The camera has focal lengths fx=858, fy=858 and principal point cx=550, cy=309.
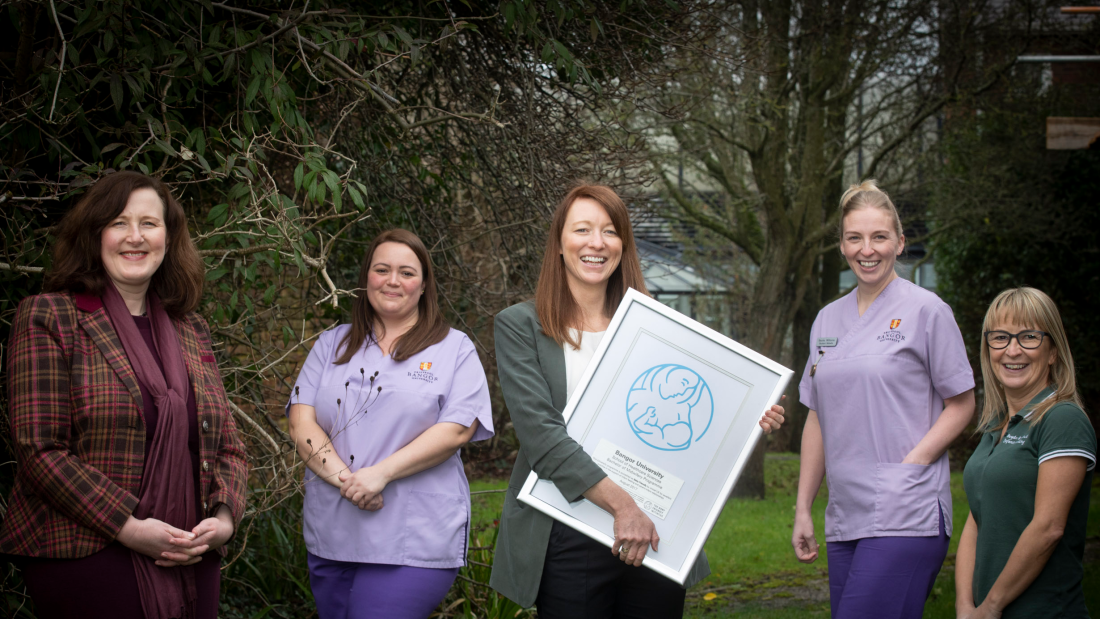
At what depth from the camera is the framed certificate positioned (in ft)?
8.95

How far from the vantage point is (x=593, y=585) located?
274 cm

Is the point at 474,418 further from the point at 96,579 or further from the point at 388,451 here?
the point at 96,579

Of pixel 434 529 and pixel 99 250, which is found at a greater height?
pixel 99 250

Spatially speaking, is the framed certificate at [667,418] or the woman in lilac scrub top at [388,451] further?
the woman in lilac scrub top at [388,451]

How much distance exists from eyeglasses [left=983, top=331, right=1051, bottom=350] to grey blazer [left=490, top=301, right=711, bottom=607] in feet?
4.14

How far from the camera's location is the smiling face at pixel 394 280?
3506 millimetres

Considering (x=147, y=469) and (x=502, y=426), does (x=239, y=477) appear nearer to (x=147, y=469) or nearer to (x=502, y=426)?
(x=147, y=469)

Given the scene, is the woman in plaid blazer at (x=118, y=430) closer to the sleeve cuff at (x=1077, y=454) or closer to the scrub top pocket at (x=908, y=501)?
the scrub top pocket at (x=908, y=501)

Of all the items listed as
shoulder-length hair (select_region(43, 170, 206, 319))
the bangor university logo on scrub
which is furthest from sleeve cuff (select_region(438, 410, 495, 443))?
shoulder-length hair (select_region(43, 170, 206, 319))

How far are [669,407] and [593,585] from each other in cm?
62

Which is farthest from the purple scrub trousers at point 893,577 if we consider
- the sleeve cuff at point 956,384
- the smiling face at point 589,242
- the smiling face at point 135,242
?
the smiling face at point 135,242

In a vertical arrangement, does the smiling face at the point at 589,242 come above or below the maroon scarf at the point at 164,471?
above

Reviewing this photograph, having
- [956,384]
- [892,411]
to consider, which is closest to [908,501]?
[892,411]

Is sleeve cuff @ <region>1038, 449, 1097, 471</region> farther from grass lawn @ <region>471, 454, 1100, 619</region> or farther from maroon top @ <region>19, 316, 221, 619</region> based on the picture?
grass lawn @ <region>471, 454, 1100, 619</region>
